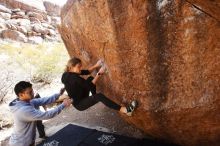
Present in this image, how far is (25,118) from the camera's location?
15.0 feet

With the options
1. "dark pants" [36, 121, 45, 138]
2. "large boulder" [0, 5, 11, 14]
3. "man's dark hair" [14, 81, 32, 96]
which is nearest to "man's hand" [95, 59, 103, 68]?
"man's dark hair" [14, 81, 32, 96]

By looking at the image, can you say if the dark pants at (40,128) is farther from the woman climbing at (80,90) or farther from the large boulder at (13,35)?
the large boulder at (13,35)

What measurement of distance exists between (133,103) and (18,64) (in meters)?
9.54

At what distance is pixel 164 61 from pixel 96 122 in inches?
135

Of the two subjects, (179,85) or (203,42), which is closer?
(203,42)

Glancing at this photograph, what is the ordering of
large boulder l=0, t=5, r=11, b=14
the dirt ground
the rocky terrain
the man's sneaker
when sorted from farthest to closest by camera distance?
large boulder l=0, t=5, r=11, b=14 → the rocky terrain → the dirt ground → the man's sneaker

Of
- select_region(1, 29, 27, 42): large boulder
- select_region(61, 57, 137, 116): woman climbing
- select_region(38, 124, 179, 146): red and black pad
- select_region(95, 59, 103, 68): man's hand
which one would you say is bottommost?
select_region(38, 124, 179, 146): red and black pad

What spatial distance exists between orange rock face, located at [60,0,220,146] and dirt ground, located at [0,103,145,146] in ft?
4.16

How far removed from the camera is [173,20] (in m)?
3.66

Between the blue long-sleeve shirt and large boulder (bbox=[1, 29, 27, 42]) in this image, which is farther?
large boulder (bbox=[1, 29, 27, 42])

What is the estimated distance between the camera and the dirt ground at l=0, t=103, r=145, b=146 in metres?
6.01

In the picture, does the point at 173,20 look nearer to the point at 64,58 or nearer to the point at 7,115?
the point at 7,115

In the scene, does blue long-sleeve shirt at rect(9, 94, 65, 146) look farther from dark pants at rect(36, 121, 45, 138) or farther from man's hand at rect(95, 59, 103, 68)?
dark pants at rect(36, 121, 45, 138)

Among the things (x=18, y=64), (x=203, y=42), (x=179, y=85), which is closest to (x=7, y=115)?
(x=18, y=64)
